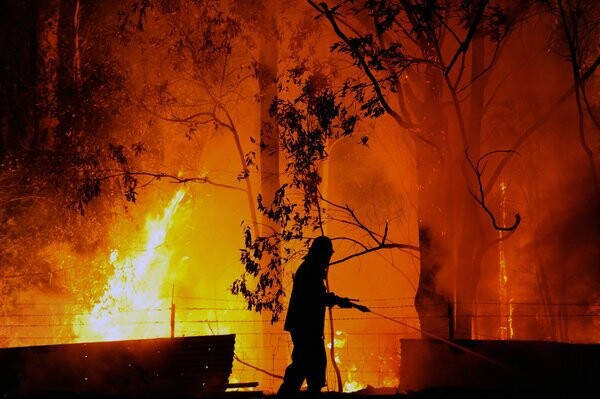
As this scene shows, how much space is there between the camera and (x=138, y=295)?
62.2 ft

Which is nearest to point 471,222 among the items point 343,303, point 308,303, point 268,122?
point 343,303

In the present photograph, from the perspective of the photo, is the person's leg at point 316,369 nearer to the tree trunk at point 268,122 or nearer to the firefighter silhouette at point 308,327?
the firefighter silhouette at point 308,327

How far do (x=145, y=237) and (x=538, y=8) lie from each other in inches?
470

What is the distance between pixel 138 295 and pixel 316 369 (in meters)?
12.7

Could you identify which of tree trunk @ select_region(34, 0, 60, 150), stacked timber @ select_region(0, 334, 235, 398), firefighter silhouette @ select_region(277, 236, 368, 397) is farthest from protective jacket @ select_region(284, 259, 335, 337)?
tree trunk @ select_region(34, 0, 60, 150)

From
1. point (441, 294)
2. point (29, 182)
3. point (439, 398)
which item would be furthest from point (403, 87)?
point (29, 182)

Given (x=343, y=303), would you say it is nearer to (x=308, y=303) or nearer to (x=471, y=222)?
(x=308, y=303)

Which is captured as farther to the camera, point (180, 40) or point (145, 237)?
point (145, 237)

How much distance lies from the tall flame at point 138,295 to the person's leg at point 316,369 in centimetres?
987

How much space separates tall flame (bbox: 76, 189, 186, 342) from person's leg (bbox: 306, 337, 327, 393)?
32.4 feet

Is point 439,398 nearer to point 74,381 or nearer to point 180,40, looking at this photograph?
point 74,381

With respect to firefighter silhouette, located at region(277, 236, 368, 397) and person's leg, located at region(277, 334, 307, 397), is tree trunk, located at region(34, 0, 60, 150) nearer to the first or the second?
firefighter silhouette, located at region(277, 236, 368, 397)

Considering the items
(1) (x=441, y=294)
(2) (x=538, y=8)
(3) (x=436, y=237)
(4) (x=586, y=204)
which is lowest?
(1) (x=441, y=294)

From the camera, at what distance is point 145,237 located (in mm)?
19312
